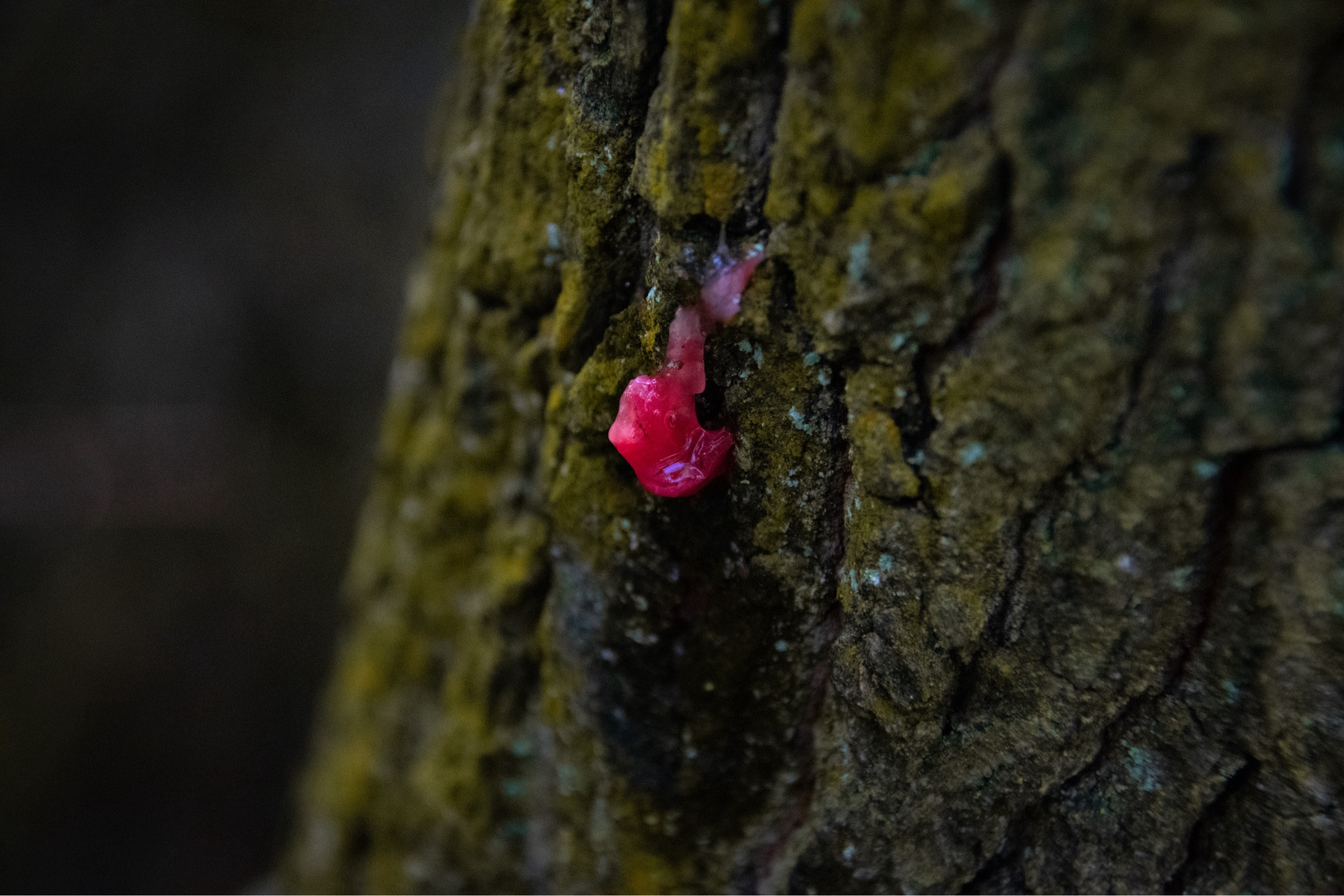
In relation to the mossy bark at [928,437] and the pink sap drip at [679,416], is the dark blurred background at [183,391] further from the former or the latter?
the pink sap drip at [679,416]

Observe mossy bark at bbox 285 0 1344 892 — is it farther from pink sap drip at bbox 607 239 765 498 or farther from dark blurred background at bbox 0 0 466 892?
dark blurred background at bbox 0 0 466 892

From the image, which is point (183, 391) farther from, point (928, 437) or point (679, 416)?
point (928, 437)

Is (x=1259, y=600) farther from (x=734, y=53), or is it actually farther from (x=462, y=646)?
(x=462, y=646)

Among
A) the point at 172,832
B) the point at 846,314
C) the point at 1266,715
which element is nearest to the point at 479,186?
the point at 846,314

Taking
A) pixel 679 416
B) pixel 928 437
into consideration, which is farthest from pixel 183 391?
pixel 928 437

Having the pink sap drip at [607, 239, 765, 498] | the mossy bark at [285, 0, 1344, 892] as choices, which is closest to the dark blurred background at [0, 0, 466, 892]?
the mossy bark at [285, 0, 1344, 892]

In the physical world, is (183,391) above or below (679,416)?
below
